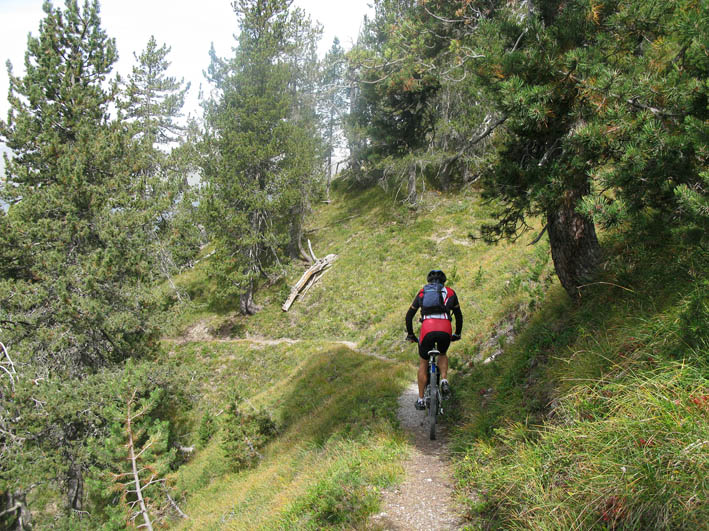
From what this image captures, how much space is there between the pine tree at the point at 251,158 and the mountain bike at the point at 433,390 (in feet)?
59.0

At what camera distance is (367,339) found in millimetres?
15344

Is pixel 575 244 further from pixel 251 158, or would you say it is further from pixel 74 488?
pixel 251 158

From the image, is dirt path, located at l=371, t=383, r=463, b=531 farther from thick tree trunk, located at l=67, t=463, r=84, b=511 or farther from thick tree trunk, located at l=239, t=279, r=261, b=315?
thick tree trunk, located at l=239, t=279, r=261, b=315

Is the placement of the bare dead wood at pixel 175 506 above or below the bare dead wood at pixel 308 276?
below

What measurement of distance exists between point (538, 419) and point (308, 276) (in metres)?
20.3

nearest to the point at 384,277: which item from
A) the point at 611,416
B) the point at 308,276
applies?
the point at 308,276

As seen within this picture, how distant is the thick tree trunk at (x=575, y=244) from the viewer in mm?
5477

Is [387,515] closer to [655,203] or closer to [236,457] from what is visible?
[655,203]

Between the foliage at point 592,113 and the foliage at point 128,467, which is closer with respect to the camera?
the foliage at point 592,113

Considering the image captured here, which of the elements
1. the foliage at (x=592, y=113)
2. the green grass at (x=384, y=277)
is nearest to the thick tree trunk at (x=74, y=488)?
the green grass at (x=384, y=277)

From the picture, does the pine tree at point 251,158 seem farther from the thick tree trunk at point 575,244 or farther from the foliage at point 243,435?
the thick tree trunk at point 575,244

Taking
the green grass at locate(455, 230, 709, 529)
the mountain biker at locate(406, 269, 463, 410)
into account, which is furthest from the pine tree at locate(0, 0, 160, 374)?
the green grass at locate(455, 230, 709, 529)

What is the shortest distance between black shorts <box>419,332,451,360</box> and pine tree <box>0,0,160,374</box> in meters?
13.3

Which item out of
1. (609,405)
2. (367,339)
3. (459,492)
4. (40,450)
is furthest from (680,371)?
(40,450)
